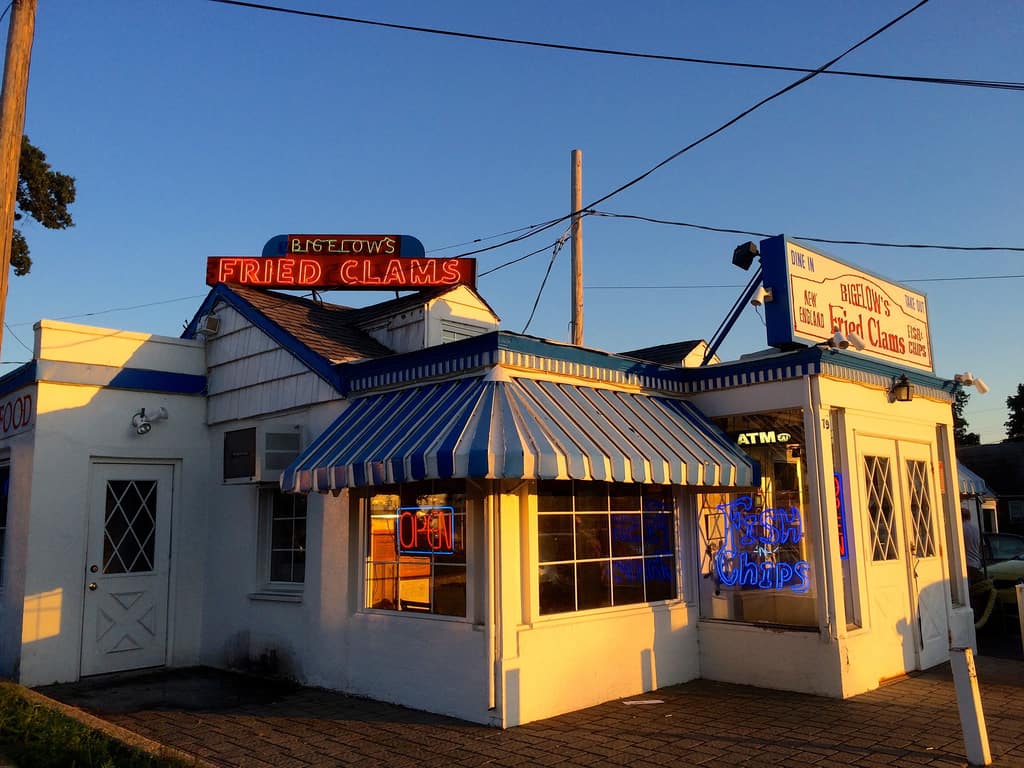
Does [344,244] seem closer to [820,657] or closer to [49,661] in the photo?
[49,661]

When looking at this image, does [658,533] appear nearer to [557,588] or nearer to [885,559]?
[557,588]

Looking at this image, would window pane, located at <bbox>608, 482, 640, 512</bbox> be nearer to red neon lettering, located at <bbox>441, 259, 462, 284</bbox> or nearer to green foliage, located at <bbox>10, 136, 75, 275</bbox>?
red neon lettering, located at <bbox>441, 259, 462, 284</bbox>

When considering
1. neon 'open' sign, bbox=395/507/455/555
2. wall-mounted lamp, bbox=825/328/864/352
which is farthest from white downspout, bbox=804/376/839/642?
neon 'open' sign, bbox=395/507/455/555

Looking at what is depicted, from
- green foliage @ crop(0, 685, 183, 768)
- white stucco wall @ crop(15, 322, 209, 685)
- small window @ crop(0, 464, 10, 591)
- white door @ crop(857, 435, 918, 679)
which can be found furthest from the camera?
small window @ crop(0, 464, 10, 591)

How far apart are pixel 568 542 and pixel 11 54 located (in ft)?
22.9

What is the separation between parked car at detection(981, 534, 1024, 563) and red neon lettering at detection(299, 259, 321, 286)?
14.0m

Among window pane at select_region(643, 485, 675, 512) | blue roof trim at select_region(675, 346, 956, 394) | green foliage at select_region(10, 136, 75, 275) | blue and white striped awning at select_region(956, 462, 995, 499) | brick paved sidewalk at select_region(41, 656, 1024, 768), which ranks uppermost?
green foliage at select_region(10, 136, 75, 275)

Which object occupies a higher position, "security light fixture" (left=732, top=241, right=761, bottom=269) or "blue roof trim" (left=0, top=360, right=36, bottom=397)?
"security light fixture" (left=732, top=241, right=761, bottom=269)

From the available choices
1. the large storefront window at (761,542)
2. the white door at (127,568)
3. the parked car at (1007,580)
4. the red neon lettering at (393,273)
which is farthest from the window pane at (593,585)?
the parked car at (1007,580)

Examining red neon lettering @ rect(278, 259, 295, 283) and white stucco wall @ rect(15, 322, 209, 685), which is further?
red neon lettering @ rect(278, 259, 295, 283)

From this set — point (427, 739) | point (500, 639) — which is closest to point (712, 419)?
point (500, 639)

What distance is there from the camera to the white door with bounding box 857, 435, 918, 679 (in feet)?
29.4

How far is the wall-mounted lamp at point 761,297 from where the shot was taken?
9078 millimetres

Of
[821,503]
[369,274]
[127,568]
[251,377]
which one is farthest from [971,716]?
[369,274]
